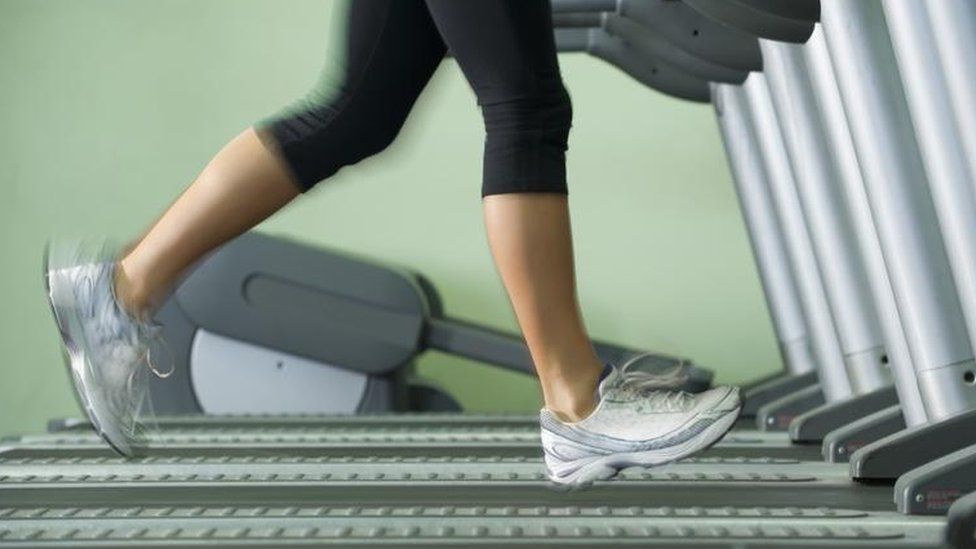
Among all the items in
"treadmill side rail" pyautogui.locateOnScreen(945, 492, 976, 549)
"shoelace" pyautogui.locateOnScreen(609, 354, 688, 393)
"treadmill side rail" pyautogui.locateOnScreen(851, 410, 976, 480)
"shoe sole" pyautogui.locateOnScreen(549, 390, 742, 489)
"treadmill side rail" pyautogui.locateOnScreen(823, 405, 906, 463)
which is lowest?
"treadmill side rail" pyautogui.locateOnScreen(823, 405, 906, 463)

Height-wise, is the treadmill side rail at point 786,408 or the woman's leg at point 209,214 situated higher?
the woman's leg at point 209,214

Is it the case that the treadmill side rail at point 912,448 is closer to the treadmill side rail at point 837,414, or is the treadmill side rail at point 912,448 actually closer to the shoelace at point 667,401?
the shoelace at point 667,401

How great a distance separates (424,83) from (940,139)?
69 centimetres

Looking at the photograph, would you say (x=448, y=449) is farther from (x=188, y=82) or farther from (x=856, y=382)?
(x=188, y=82)

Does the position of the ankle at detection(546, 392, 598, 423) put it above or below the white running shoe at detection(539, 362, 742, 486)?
above

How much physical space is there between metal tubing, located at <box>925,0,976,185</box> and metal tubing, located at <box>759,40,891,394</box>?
0.98 metres

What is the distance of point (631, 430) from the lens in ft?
6.24

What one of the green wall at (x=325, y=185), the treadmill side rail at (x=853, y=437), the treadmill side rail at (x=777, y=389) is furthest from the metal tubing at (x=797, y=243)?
the green wall at (x=325, y=185)

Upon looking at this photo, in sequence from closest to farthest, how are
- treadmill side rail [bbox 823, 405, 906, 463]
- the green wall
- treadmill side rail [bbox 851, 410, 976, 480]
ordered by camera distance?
treadmill side rail [bbox 851, 410, 976, 480], treadmill side rail [bbox 823, 405, 906, 463], the green wall

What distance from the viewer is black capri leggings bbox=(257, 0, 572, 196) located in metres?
1.82

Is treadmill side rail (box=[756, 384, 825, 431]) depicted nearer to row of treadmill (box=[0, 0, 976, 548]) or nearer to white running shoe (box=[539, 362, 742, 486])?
row of treadmill (box=[0, 0, 976, 548])

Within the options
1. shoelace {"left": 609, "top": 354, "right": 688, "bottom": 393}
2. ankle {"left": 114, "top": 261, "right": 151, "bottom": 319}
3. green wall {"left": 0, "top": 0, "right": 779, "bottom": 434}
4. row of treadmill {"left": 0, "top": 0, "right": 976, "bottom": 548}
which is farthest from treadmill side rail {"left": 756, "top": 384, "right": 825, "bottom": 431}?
ankle {"left": 114, "top": 261, "right": 151, "bottom": 319}

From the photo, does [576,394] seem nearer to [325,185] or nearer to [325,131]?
[325,131]

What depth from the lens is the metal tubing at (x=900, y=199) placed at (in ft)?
7.57
